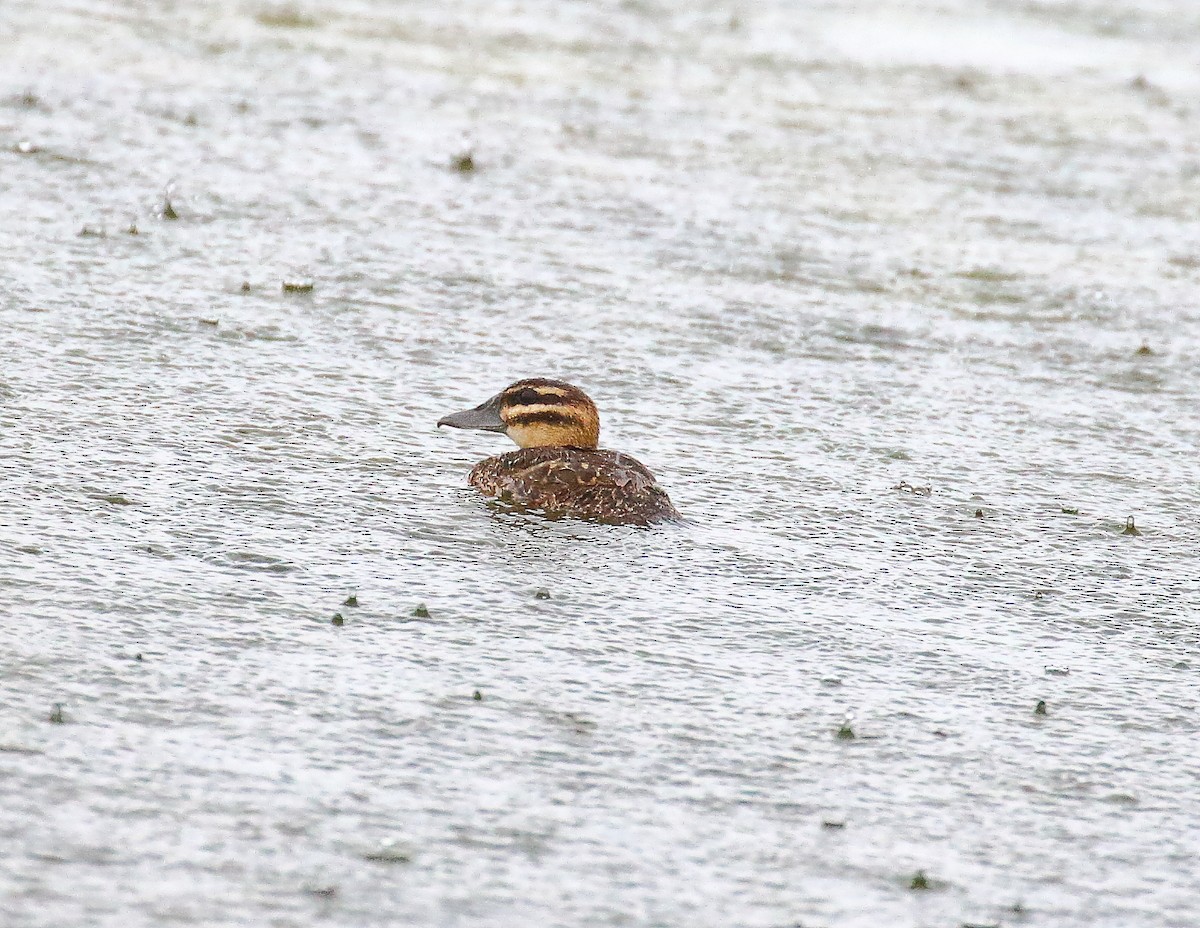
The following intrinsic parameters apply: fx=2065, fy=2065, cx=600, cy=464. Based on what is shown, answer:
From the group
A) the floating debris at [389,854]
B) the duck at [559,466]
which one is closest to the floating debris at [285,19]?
the duck at [559,466]

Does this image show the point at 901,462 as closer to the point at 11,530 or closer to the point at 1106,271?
the point at 11,530

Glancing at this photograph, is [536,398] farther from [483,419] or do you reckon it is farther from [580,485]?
[580,485]

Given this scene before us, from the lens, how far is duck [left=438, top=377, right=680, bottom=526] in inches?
349

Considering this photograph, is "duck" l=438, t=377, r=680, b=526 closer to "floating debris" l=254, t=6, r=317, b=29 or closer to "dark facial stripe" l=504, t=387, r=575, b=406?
"dark facial stripe" l=504, t=387, r=575, b=406

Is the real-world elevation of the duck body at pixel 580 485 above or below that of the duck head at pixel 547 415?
below

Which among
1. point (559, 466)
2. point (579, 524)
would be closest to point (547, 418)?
point (559, 466)

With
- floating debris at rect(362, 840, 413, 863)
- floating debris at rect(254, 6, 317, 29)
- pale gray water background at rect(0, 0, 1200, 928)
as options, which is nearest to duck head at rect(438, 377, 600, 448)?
pale gray water background at rect(0, 0, 1200, 928)

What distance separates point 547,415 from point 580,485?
50cm

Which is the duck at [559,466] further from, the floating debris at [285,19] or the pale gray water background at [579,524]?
the floating debris at [285,19]

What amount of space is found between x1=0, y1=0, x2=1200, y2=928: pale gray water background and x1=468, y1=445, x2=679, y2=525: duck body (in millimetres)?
131

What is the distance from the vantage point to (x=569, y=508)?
29.5 ft

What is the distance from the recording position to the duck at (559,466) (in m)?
8.88

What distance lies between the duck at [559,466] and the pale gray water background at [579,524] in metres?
0.14

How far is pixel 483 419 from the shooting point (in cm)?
958
